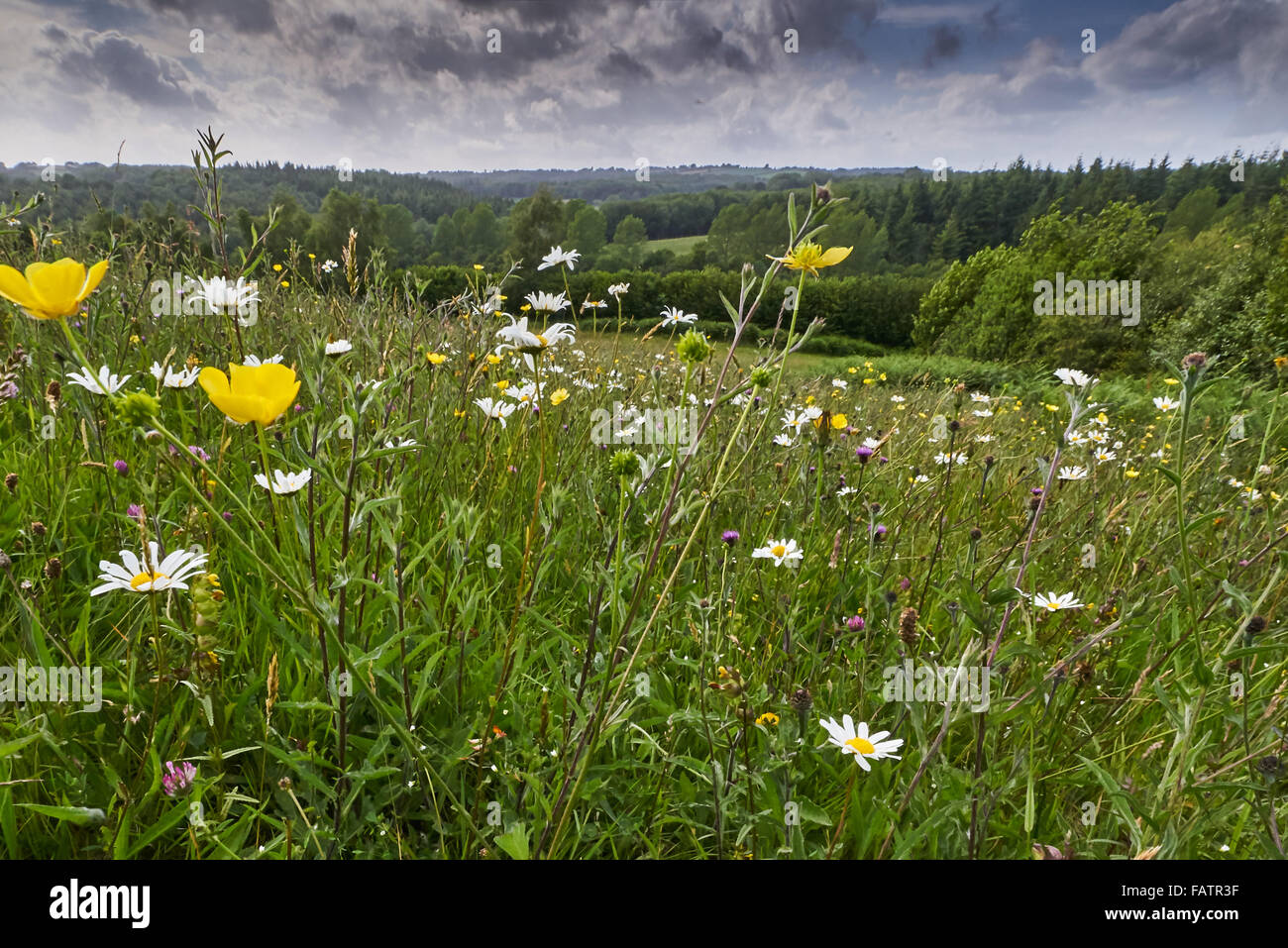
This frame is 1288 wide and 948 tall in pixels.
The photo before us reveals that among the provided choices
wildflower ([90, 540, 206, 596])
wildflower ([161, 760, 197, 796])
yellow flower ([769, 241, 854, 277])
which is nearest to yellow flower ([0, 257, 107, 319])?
wildflower ([90, 540, 206, 596])

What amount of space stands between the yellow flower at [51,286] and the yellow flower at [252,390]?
16 cm

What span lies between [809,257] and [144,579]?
1152 mm

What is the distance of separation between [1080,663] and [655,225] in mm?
52759

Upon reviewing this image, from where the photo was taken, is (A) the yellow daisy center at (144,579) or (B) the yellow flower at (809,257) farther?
(B) the yellow flower at (809,257)

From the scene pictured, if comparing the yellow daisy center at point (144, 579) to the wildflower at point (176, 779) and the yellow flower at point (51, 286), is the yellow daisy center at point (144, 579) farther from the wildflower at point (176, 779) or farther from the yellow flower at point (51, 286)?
the yellow flower at point (51, 286)

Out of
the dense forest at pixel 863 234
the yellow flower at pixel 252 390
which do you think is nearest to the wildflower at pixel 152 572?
the yellow flower at pixel 252 390

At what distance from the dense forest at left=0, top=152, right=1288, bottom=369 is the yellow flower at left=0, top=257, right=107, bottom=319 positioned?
87 centimetres

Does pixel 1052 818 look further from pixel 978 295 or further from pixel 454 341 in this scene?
pixel 978 295

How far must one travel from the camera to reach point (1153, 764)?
1.33 m

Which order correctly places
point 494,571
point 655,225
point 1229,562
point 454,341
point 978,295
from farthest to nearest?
point 655,225 → point 978,295 → point 454,341 → point 1229,562 → point 494,571

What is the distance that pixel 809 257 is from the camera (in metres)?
1.05

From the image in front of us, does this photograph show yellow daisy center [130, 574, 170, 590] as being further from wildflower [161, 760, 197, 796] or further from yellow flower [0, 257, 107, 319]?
yellow flower [0, 257, 107, 319]

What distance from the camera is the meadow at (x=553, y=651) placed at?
2.92 feet
